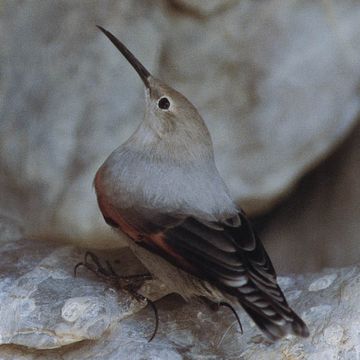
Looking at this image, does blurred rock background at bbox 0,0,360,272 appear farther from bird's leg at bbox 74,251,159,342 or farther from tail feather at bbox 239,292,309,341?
tail feather at bbox 239,292,309,341

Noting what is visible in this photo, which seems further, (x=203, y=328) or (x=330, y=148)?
(x=330, y=148)

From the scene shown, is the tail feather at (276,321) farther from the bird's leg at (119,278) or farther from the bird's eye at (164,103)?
the bird's eye at (164,103)

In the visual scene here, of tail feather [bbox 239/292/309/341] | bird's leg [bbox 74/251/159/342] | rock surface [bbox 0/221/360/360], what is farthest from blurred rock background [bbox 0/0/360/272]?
tail feather [bbox 239/292/309/341]

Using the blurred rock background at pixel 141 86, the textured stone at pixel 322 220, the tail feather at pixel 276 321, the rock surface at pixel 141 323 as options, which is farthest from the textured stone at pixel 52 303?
the textured stone at pixel 322 220

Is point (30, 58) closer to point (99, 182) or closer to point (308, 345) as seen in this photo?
point (99, 182)

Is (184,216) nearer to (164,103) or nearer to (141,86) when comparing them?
(164,103)

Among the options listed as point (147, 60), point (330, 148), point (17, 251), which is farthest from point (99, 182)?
point (330, 148)
